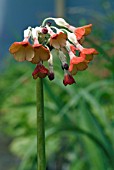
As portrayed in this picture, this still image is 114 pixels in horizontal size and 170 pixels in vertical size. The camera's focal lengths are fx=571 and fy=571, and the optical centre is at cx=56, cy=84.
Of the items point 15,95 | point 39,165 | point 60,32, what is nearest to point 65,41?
point 60,32

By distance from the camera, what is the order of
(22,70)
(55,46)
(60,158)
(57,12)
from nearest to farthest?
(55,46) < (60,158) < (22,70) < (57,12)

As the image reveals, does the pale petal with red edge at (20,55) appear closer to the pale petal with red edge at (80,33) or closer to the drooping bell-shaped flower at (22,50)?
the drooping bell-shaped flower at (22,50)

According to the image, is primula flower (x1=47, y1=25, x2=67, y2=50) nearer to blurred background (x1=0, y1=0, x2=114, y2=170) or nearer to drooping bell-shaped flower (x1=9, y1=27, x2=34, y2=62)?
drooping bell-shaped flower (x1=9, y1=27, x2=34, y2=62)

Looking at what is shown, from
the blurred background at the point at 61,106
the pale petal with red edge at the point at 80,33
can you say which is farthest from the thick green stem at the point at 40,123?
the blurred background at the point at 61,106

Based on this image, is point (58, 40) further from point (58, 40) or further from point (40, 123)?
point (40, 123)

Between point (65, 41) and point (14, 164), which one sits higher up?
point (14, 164)

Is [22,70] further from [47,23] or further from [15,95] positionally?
[47,23]

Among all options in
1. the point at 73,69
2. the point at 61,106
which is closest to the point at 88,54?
the point at 73,69
